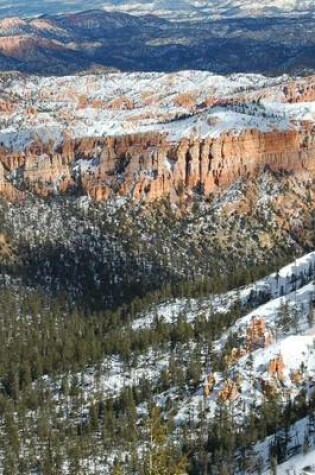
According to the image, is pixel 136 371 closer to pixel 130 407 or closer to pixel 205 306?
pixel 130 407

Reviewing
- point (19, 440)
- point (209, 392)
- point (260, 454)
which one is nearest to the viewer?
point (260, 454)

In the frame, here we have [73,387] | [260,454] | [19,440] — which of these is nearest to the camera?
[260,454]

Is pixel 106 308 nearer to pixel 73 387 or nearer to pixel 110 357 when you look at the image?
pixel 110 357

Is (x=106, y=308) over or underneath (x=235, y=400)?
underneath

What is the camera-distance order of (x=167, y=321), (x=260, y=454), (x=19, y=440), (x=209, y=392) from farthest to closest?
(x=167, y=321)
(x=209, y=392)
(x=19, y=440)
(x=260, y=454)

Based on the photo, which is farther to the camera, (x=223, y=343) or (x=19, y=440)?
(x=223, y=343)

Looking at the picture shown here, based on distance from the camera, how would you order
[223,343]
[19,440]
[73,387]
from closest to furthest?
[19,440] < [73,387] < [223,343]

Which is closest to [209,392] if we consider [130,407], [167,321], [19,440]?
[130,407]

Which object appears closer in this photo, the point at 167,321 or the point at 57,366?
the point at 57,366

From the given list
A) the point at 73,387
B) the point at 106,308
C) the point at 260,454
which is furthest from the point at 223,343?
the point at 106,308
